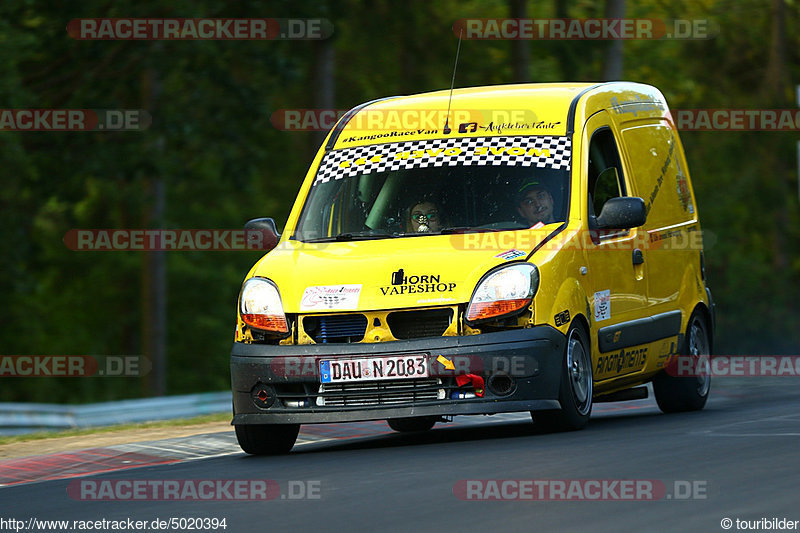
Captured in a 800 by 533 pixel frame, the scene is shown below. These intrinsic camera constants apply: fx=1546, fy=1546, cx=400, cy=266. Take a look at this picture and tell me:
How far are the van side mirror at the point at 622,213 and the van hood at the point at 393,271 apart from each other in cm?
52

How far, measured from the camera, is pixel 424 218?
10281mm

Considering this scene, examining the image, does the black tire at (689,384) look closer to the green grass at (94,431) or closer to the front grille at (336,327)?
the front grille at (336,327)

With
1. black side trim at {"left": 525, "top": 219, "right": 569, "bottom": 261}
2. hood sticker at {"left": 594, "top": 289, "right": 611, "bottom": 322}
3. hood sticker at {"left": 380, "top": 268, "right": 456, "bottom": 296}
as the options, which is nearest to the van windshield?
black side trim at {"left": 525, "top": 219, "right": 569, "bottom": 261}

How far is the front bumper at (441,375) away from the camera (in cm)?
916

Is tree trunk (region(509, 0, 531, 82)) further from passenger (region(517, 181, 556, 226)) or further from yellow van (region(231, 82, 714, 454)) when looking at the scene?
passenger (region(517, 181, 556, 226))

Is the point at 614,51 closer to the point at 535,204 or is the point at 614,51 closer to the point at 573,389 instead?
the point at 535,204

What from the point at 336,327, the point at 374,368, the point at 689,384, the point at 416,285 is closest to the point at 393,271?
the point at 416,285

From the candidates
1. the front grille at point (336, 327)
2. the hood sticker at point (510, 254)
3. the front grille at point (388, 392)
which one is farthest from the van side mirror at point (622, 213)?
the front grille at point (336, 327)

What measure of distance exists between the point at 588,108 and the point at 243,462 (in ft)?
11.4

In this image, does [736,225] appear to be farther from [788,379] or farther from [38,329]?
[788,379]

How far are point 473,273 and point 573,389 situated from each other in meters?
1.04

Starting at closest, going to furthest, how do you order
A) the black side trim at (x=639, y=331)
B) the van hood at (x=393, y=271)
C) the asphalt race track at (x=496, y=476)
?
1. the asphalt race track at (x=496, y=476)
2. the van hood at (x=393, y=271)
3. the black side trim at (x=639, y=331)

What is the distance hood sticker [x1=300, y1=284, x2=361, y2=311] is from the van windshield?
836mm

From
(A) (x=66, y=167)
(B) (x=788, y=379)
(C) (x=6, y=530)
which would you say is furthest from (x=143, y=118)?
(C) (x=6, y=530)
